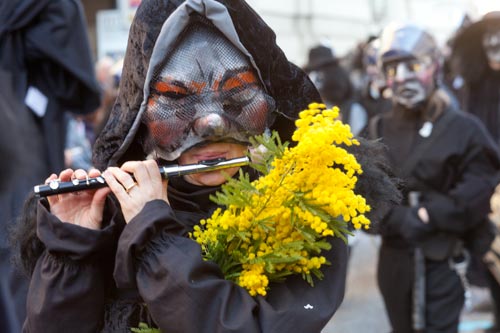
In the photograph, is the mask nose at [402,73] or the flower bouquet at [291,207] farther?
the mask nose at [402,73]

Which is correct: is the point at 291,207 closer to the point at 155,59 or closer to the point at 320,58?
the point at 155,59

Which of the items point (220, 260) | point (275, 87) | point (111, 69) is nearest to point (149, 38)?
point (275, 87)

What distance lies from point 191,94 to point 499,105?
5.41 metres

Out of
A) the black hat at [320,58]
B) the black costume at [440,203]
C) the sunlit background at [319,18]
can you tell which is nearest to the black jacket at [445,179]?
the black costume at [440,203]

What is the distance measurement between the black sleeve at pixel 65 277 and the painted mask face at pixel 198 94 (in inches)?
12.9

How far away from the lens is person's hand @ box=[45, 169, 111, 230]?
2186 millimetres

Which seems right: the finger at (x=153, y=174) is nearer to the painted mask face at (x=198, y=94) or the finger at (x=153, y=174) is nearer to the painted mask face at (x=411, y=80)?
the painted mask face at (x=198, y=94)

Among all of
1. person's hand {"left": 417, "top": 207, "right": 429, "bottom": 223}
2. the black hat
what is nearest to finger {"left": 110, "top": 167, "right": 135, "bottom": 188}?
person's hand {"left": 417, "top": 207, "right": 429, "bottom": 223}

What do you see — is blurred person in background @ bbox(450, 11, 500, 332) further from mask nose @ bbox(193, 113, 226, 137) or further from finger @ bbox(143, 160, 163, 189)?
finger @ bbox(143, 160, 163, 189)

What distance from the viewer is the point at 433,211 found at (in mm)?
4641

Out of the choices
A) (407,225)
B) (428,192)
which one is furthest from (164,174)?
(428,192)

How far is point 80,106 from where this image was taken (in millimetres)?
5117

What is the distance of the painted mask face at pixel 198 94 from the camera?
2262 mm

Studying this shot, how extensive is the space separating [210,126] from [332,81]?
551cm
